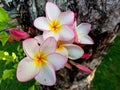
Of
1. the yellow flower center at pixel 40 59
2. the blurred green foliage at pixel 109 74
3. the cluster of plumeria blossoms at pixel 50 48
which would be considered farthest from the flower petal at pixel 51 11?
the blurred green foliage at pixel 109 74

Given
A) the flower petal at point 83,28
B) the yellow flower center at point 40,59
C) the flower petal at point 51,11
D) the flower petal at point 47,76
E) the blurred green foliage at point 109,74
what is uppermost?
the flower petal at point 51,11

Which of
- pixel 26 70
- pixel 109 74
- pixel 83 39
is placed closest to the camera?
pixel 26 70

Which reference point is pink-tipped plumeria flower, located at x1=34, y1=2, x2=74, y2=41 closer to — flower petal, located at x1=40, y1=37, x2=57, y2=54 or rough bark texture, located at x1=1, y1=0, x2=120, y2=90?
flower petal, located at x1=40, y1=37, x2=57, y2=54

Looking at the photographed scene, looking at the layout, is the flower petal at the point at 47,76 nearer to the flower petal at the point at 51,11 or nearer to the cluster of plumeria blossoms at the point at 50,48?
the cluster of plumeria blossoms at the point at 50,48

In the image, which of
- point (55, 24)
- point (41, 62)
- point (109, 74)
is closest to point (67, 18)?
point (55, 24)

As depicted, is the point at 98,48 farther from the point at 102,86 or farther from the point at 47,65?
the point at 102,86

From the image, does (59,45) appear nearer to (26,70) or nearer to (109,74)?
(26,70)

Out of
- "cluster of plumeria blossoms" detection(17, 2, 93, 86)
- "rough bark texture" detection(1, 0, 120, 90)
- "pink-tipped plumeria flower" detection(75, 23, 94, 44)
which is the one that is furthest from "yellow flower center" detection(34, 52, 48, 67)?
"rough bark texture" detection(1, 0, 120, 90)
